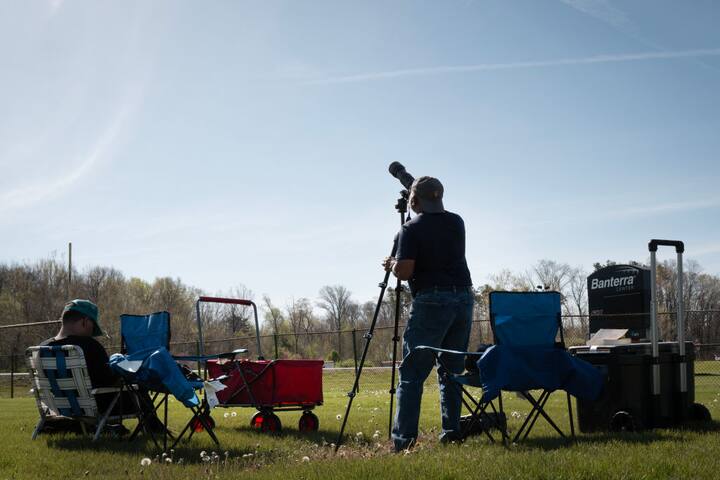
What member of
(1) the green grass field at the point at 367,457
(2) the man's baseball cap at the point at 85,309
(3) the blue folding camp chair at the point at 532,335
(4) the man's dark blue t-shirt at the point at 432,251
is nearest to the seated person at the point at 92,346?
(2) the man's baseball cap at the point at 85,309

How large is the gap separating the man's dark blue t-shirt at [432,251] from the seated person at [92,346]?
7.49 ft

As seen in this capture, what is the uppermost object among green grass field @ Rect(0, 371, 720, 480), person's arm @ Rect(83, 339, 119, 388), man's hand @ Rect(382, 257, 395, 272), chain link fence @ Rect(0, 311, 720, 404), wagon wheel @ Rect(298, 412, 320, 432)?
man's hand @ Rect(382, 257, 395, 272)

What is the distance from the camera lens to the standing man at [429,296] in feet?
16.2

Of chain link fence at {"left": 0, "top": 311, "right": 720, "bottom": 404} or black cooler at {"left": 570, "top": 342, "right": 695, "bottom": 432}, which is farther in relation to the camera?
chain link fence at {"left": 0, "top": 311, "right": 720, "bottom": 404}

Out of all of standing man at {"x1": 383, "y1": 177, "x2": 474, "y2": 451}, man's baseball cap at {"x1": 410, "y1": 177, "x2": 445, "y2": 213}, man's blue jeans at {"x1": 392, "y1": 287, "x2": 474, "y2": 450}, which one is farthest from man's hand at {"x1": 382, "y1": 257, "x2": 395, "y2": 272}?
man's baseball cap at {"x1": 410, "y1": 177, "x2": 445, "y2": 213}

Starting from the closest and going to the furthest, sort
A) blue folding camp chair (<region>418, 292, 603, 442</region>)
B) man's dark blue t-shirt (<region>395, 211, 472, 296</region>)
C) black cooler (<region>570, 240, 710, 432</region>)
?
blue folding camp chair (<region>418, 292, 603, 442</region>)
man's dark blue t-shirt (<region>395, 211, 472, 296</region>)
black cooler (<region>570, 240, 710, 432</region>)

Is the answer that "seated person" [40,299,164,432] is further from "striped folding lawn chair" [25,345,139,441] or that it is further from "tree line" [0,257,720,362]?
"tree line" [0,257,720,362]

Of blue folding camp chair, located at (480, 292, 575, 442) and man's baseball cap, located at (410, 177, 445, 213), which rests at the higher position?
man's baseball cap, located at (410, 177, 445, 213)

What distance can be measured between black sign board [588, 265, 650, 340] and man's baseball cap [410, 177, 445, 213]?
5870mm

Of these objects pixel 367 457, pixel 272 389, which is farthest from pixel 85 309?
pixel 367 457

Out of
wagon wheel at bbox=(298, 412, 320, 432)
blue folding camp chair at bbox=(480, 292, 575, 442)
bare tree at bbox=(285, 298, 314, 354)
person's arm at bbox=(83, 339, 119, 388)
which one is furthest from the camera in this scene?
bare tree at bbox=(285, 298, 314, 354)

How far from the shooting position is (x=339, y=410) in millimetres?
9000

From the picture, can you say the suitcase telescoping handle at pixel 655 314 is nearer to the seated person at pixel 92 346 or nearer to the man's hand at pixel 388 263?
the man's hand at pixel 388 263

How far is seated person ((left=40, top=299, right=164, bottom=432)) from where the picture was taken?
18.6 feet
